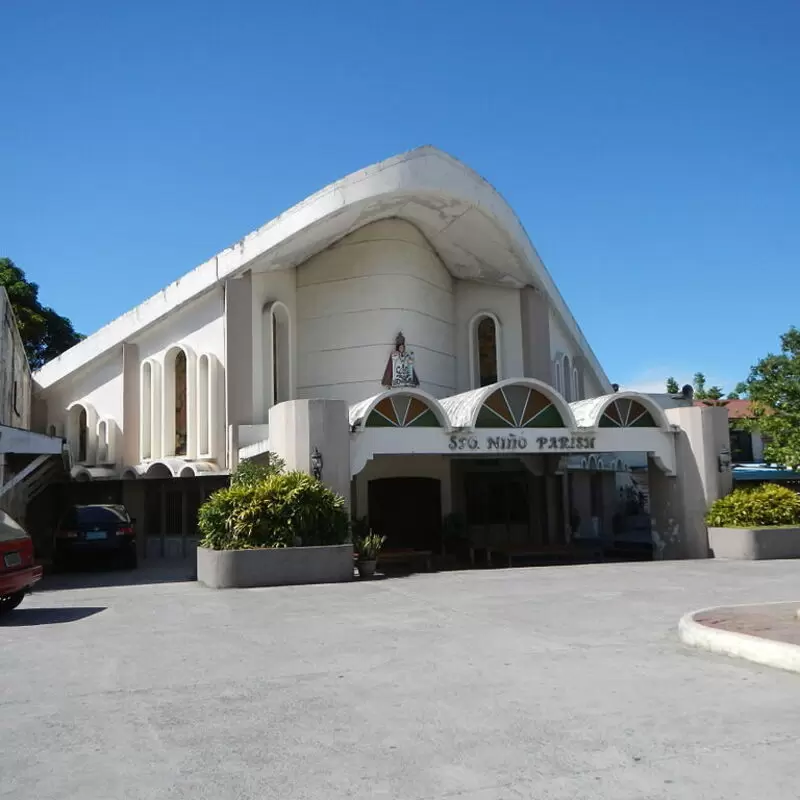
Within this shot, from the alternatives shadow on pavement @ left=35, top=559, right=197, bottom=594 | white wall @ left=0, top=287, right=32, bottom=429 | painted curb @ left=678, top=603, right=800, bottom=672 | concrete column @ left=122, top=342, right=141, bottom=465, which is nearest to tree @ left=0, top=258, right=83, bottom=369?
white wall @ left=0, top=287, right=32, bottom=429

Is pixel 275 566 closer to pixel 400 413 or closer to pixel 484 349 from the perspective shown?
pixel 400 413

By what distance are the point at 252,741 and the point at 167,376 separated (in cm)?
1790

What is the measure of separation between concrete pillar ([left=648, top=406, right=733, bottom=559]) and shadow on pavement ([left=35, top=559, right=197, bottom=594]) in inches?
383

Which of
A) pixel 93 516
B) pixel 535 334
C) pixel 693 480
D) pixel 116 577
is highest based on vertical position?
pixel 535 334

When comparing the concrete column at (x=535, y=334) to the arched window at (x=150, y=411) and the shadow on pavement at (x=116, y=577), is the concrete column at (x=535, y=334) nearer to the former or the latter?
the arched window at (x=150, y=411)

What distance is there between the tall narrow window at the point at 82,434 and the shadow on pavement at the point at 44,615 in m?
13.9

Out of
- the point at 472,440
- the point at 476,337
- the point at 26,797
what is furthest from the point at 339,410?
the point at 26,797

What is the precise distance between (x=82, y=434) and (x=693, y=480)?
16533mm

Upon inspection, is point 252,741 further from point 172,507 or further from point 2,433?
point 172,507

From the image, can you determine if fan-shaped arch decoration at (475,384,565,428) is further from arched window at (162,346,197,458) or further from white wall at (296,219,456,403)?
arched window at (162,346,197,458)

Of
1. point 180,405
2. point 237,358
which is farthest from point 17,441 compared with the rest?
point 180,405

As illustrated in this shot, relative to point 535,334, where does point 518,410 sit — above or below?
below

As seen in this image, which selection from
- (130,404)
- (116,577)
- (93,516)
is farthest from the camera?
(130,404)

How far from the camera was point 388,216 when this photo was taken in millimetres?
21875
